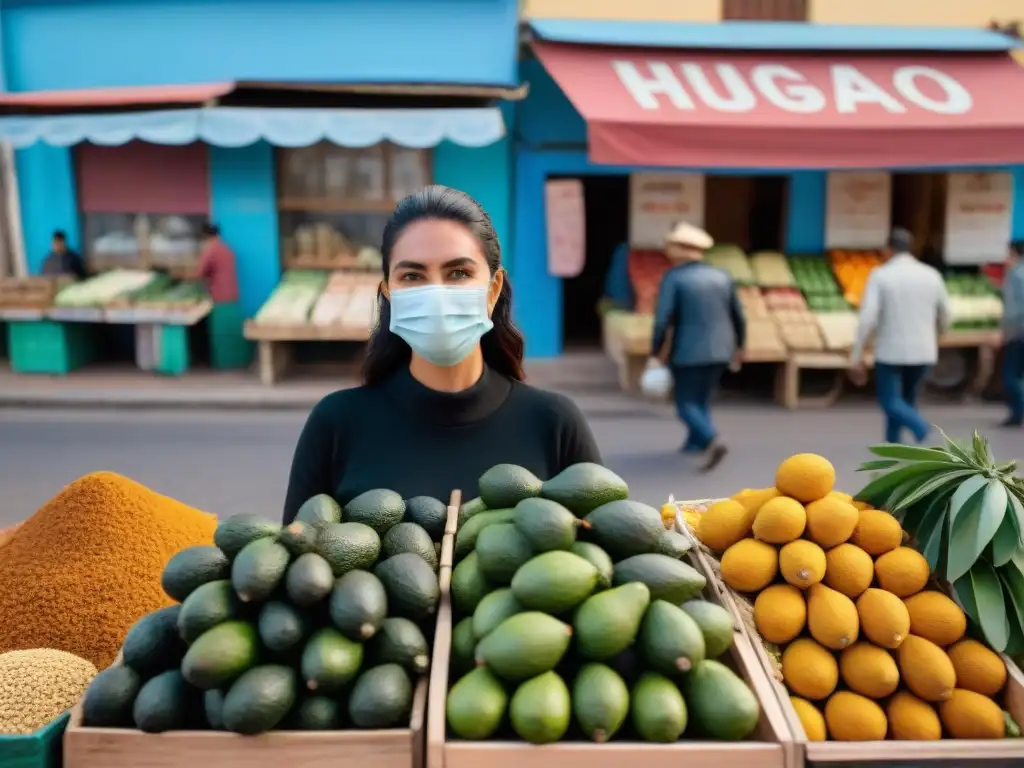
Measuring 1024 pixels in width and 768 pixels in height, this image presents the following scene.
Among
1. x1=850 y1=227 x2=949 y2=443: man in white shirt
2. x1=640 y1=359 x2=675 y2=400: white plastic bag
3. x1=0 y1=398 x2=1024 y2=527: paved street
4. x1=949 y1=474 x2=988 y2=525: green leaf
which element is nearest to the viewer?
x1=949 y1=474 x2=988 y2=525: green leaf

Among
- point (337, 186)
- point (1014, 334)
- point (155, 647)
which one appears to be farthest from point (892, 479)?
point (337, 186)

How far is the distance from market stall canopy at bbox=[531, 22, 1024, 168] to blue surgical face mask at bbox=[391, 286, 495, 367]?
701cm

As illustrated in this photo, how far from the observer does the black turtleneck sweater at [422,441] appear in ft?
8.79

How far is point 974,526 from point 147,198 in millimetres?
11394

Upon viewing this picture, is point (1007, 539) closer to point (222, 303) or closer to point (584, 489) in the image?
point (584, 489)

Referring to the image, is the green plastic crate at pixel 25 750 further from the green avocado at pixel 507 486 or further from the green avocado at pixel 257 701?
the green avocado at pixel 507 486

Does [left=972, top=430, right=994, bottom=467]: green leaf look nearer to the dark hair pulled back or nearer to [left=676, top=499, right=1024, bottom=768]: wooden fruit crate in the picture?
[left=676, top=499, right=1024, bottom=768]: wooden fruit crate

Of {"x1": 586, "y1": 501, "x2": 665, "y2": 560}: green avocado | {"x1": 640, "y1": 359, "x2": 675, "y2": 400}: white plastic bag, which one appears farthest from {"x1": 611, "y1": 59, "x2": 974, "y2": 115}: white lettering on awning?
{"x1": 586, "y1": 501, "x2": 665, "y2": 560}: green avocado

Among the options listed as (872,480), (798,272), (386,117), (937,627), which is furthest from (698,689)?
(798,272)

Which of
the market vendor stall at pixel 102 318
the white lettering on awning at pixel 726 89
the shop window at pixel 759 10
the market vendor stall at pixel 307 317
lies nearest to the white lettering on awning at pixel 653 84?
the white lettering on awning at pixel 726 89

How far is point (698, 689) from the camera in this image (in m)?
1.88

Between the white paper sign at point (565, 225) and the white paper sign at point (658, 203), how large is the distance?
0.76m

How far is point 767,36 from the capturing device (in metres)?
11.4

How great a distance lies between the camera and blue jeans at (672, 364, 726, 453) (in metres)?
8.02
